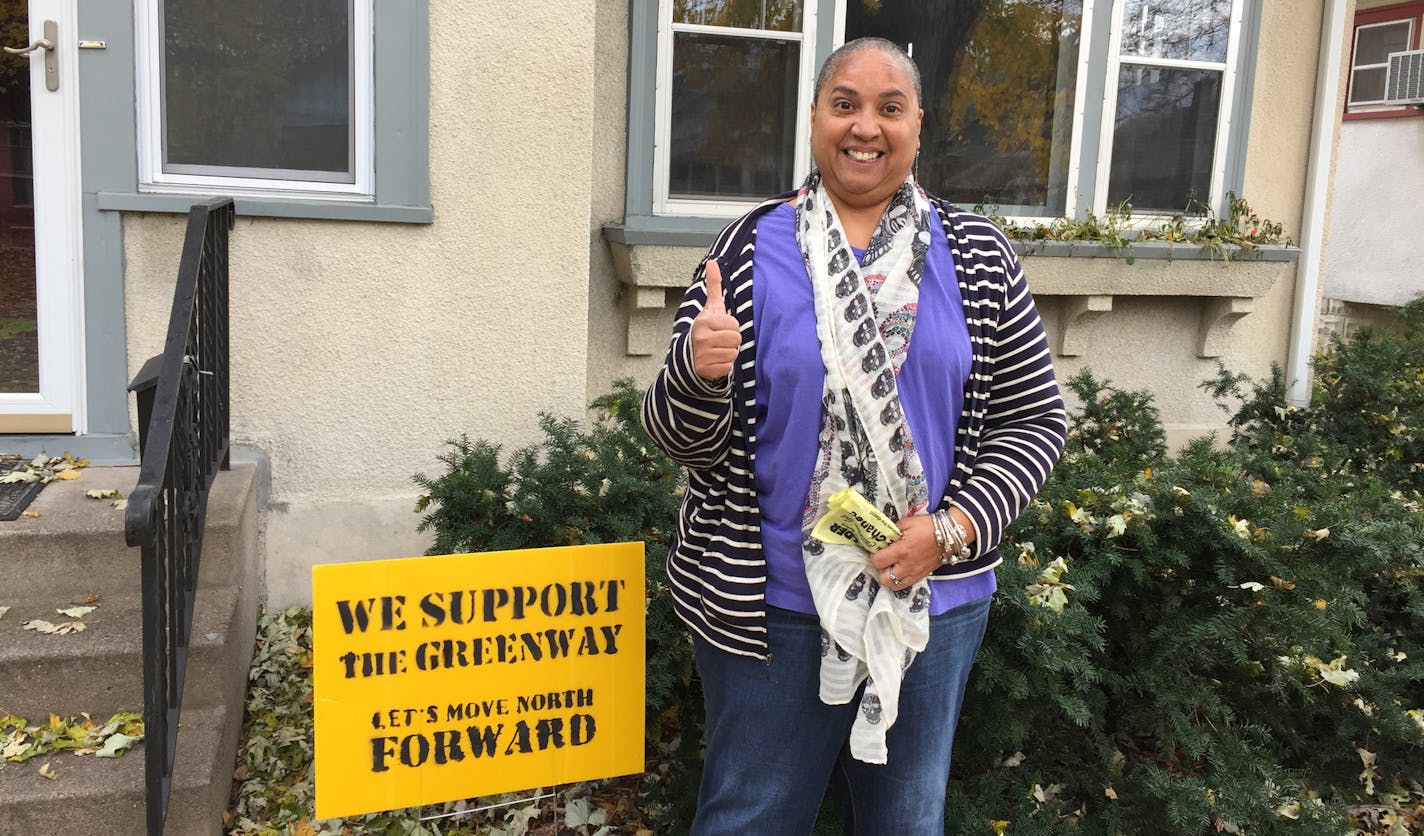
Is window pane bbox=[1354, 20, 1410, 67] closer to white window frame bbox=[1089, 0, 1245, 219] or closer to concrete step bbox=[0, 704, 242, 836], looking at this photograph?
white window frame bbox=[1089, 0, 1245, 219]

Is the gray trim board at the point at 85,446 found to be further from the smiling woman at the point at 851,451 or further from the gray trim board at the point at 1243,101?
the gray trim board at the point at 1243,101

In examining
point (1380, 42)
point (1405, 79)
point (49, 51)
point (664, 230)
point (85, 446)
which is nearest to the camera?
point (49, 51)

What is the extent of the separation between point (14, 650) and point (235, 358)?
3.97 feet

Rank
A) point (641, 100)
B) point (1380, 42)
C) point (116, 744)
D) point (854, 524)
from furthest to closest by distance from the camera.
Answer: point (1380, 42), point (641, 100), point (116, 744), point (854, 524)

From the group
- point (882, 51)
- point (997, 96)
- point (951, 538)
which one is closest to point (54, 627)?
point (951, 538)

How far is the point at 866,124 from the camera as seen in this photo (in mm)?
1744

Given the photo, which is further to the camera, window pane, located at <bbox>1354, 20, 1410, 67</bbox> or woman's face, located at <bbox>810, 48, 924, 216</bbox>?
window pane, located at <bbox>1354, 20, 1410, 67</bbox>

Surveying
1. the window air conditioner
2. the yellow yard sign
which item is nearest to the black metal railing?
the yellow yard sign

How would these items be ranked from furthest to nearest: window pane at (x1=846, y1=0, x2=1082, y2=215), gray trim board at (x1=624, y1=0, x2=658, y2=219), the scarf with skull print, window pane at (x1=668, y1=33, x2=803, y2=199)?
window pane at (x1=846, y1=0, x2=1082, y2=215) → window pane at (x1=668, y1=33, x2=803, y2=199) → gray trim board at (x1=624, y1=0, x2=658, y2=219) → the scarf with skull print

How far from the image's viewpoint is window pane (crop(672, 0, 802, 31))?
455cm

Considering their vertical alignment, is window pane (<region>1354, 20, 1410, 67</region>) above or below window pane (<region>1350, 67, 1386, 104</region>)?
above

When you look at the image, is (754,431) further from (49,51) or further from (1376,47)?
(1376,47)

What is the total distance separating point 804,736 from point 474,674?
102cm

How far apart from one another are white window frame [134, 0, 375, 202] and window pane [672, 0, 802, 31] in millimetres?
1360
